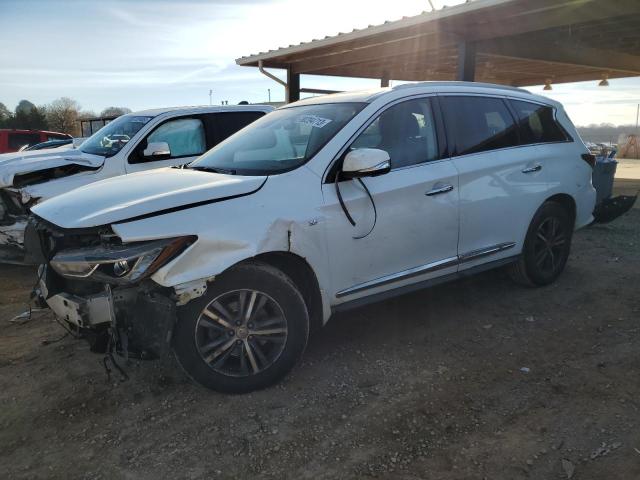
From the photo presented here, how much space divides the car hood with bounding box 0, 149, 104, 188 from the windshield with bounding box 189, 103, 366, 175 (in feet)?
8.62

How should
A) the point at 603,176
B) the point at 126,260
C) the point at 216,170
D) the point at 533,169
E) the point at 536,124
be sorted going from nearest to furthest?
1. the point at 126,260
2. the point at 216,170
3. the point at 533,169
4. the point at 536,124
5. the point at 603,176

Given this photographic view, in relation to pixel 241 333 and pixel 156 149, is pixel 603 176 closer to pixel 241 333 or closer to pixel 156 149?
pixel 156 149

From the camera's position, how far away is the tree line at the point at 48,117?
35031mm

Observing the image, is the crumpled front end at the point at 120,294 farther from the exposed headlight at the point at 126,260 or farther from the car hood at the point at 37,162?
the car hood at the point at 37,162

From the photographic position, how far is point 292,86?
14.7 m

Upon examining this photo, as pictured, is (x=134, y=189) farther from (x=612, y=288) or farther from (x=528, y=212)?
(x=612, y=288)

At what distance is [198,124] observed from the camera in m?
6.88

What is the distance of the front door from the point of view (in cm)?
349

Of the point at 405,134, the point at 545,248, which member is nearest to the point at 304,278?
the point at 405,134

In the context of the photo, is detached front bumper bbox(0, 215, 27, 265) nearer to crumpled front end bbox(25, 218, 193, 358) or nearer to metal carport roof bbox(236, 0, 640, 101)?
crumpled front end bbox(25, 218, 193, 358)

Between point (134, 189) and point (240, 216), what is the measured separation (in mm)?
766

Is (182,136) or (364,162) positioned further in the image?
(182,136)

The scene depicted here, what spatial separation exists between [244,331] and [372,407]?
2.90 feet

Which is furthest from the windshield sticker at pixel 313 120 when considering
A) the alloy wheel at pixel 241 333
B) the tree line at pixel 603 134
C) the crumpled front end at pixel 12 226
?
the tree line at pixel 603 134
